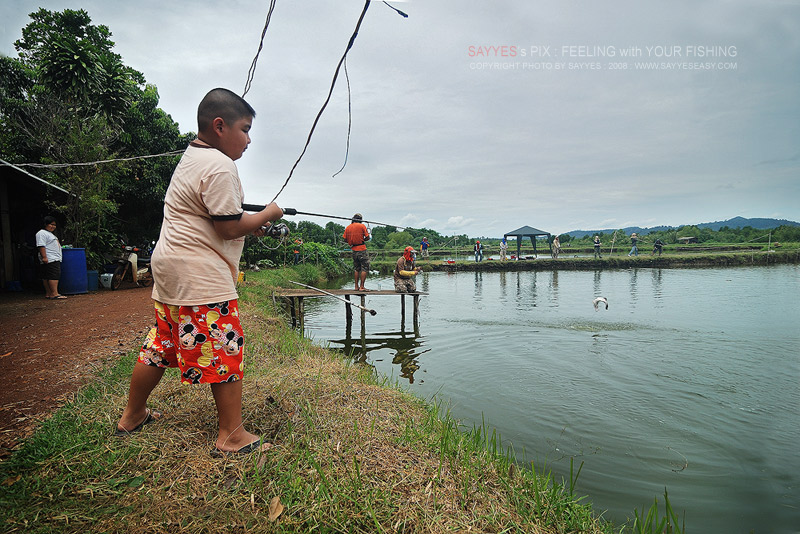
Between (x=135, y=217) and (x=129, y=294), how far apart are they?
803cm

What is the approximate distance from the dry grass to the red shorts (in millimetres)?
441

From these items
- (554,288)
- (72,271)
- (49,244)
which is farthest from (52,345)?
(554,288)

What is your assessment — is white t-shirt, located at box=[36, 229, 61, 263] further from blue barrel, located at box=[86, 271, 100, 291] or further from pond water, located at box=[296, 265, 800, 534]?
pond water, located at box=[296, 265, 800, 534]

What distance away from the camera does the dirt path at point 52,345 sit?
2.76m

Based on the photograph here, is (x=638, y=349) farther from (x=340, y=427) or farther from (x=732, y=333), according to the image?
(x=340, y=427)

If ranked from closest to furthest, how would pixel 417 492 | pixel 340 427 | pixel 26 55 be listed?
1. pixel 417 492
2. pixel 340 427
3. pixel 26 55

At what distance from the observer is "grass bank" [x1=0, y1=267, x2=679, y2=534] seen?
1.69m

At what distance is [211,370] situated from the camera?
188 cm

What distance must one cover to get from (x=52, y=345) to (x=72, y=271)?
17.4 feet

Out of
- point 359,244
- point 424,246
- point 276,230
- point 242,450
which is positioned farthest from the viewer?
point 424,246

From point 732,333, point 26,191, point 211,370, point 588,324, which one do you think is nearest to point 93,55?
point 26,191

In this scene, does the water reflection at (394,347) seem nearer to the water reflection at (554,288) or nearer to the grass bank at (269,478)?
the grass bank at (269,478)

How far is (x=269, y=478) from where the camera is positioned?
6.32ft

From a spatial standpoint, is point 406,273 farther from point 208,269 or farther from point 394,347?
point 208,269
